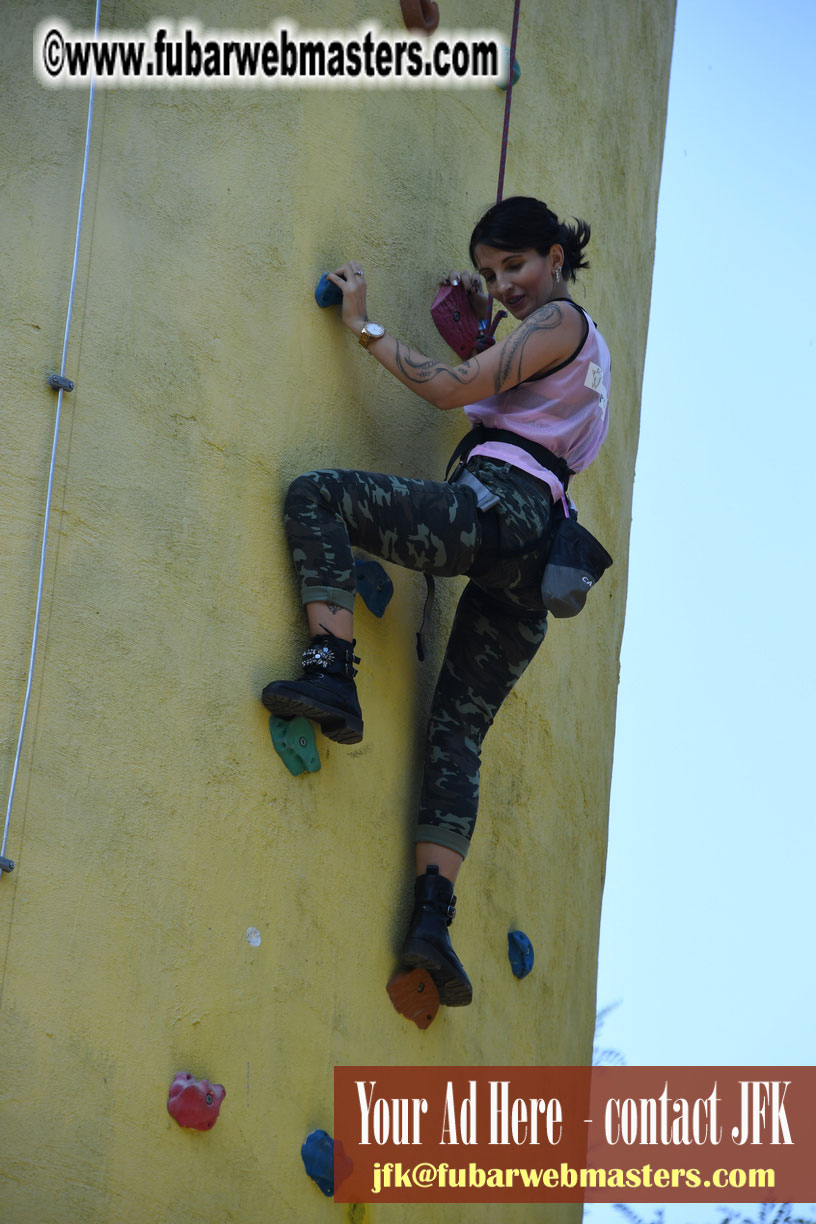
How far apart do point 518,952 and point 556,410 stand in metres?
1.67

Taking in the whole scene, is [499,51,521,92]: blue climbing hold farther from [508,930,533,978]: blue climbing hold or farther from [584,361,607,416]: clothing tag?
[508,930,533,978]: blue climbing hold

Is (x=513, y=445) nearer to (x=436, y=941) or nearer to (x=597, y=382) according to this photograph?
(x=597, y=382)

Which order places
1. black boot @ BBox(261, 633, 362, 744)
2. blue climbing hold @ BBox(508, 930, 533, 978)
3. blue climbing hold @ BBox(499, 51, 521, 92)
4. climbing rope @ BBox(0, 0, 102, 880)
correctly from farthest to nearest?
1. blue climbing hold @ BBox(499, 51, 521, 92)
2. blue climbing hold @ BBox(508, 930, 533, 978)
3. black boot @ BBox(261, 633, 362, 744)
4. climbing rope @ BBox(0, 0, 102, 880)

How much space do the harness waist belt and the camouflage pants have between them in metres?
0.08

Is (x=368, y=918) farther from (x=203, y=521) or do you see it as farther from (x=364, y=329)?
(x=364, y=329)

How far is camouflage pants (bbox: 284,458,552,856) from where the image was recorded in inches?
152

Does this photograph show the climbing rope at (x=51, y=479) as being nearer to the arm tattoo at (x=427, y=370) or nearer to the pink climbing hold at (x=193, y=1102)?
the pink climbing hold at (x=193, y=1102)

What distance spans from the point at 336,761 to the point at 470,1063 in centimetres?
109

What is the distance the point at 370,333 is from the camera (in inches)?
161

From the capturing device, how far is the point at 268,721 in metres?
3.79

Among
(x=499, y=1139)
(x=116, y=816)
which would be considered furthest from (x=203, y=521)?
(x=499, y=1139)

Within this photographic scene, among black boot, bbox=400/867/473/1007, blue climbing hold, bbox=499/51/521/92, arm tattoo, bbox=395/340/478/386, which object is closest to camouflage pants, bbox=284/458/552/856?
black boot, bbox=400/867/473/1007

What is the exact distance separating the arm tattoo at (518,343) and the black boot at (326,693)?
0.81 metres

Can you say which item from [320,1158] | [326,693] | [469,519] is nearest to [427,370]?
[469,519]
